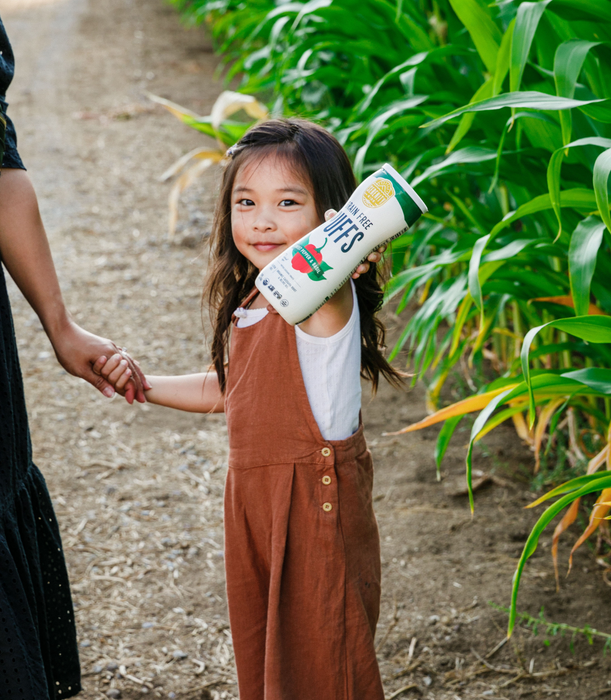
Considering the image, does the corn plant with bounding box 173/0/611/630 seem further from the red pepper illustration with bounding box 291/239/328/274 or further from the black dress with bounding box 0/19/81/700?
the black dress with bounding box 0/19/81/700

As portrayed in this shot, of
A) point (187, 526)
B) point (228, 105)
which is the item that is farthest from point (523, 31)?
point (228, 105)

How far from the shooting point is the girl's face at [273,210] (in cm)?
101

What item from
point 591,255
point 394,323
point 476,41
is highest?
point 476,41

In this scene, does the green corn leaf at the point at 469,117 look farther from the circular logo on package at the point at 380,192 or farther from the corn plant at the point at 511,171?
the circular logo on package at the point at 380,192

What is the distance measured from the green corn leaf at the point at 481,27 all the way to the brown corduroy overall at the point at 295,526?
2.30 ft

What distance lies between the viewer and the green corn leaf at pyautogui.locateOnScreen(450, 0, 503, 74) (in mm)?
1324

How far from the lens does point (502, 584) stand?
1.67 metres

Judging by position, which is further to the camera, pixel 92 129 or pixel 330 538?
pixel 92 129

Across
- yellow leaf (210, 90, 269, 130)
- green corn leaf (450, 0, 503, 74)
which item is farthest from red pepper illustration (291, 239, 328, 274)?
yellow leaf (210, 90, 269, 130)

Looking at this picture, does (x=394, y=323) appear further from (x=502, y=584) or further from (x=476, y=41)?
(x=476, y=41)

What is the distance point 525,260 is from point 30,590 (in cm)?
109

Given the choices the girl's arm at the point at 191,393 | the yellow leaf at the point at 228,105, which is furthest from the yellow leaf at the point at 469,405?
the yellow leaf at the point at 228,105

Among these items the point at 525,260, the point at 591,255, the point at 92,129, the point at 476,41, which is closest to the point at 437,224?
the point at 525,260

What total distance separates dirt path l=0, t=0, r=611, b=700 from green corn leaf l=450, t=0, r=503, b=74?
942mm
